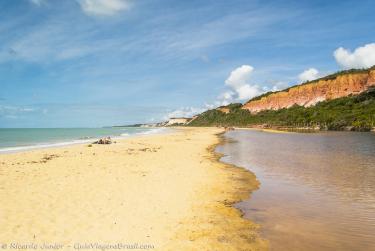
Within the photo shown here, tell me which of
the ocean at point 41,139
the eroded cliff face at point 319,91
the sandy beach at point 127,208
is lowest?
the sandy beach at point 127,208

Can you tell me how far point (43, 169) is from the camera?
18969 millimetres

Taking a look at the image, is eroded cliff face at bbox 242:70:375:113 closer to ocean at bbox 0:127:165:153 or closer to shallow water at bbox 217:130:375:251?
ocean at bbox 0:127:165:153

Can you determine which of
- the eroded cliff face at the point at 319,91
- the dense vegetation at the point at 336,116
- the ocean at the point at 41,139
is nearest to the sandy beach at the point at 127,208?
the ocean at the point at 41,139

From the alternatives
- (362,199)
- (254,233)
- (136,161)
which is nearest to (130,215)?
(254,233)

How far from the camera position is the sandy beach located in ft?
26.7

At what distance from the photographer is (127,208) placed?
10.8 meters

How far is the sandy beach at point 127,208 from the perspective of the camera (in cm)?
812

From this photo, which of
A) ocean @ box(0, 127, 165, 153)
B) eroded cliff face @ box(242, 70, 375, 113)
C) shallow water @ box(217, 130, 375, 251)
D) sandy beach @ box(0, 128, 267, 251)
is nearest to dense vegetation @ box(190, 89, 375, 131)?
eroded cliff face @ box(242, 70, 375, 113)

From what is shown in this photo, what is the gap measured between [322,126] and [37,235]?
87.9m

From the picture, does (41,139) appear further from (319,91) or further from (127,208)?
(319,91)

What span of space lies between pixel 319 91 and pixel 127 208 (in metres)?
137

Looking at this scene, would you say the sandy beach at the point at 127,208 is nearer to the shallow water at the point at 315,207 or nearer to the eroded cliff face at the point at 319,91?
the shallow water at the point at 315,207

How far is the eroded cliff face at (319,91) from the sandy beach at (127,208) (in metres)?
118

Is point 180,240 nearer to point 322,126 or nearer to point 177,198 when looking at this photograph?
point 177,198
